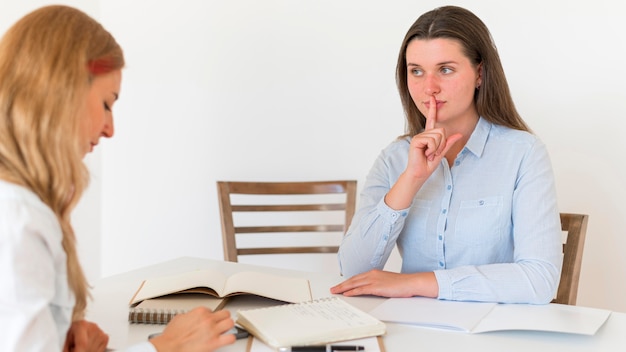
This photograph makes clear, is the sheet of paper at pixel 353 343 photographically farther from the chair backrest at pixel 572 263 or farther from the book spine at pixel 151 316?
the chair backrest at pixel 572 263

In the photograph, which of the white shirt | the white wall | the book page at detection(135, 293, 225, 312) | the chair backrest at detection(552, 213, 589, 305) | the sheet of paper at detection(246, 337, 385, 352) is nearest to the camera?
the white shirt

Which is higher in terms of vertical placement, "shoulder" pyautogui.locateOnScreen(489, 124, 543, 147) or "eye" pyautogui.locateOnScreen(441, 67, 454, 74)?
"eye" pyautogui.locateOnScreen(441, 67, 454, 74)

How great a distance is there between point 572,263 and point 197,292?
906 millimetres

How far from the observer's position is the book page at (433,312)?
1.23 meters

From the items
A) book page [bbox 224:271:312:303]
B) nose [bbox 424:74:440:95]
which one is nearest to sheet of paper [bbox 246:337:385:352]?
book page [bbox 224:271:312:303]

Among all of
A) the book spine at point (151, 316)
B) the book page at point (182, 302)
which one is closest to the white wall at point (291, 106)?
the book page at point (182, 302)

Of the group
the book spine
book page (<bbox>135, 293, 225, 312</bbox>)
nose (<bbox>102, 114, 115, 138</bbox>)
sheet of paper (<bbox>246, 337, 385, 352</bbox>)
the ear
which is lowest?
book page (<bbox>135, 293, 225, 312</bbox>)

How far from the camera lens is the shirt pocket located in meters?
1.64

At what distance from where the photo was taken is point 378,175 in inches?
71.0

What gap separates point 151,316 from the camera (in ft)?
4.13

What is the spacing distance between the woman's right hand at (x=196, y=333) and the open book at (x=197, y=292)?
0.64 feet

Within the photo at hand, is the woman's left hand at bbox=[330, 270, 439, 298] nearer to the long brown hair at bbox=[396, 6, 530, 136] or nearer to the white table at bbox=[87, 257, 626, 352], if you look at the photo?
the white table at bbox=[87, 257, 626, 352]

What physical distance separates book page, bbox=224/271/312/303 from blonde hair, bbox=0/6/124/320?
0.51 metres

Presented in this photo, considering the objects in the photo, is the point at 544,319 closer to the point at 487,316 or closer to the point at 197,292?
the point at 487,316
